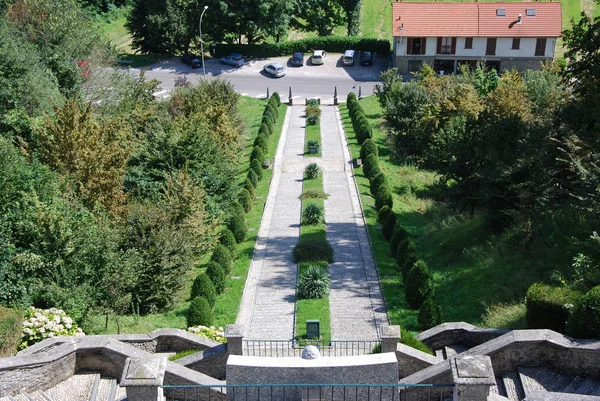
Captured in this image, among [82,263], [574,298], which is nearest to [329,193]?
[82,263]

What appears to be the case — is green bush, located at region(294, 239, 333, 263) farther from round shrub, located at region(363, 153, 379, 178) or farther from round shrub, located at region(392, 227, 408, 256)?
round shrub, located at region(363, 153, 379, 178)

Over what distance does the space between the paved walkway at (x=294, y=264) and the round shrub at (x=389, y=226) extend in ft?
2.80

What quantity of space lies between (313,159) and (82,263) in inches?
807

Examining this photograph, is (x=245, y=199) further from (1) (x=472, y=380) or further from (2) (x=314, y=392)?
(1) (x=472, y=380)

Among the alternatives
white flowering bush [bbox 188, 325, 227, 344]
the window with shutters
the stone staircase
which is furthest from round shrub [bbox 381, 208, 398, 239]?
the window with shutters

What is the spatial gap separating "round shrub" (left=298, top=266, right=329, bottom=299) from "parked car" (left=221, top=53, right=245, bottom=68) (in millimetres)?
40523

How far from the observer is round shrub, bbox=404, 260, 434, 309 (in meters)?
20.0

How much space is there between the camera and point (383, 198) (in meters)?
29.5

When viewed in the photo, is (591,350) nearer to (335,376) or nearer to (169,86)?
(335,376)

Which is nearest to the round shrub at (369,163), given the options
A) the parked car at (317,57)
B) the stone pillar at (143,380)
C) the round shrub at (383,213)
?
the round shrub at (383,213)

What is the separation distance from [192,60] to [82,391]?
155 ft

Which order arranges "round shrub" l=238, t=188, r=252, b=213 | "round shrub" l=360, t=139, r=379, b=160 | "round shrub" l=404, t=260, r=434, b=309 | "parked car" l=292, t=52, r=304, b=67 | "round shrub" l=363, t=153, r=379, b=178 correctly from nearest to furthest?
"round shrub" l=404, t=260, r=434, b=309, "round shrub" l=238, t=188, r=252, b=213, "round shrub" l=363, t=153, r=379, b=178, "round shrub" l=360, t=139, r=379, b=160, "parked car" l=292, t=52, r=304, b=67

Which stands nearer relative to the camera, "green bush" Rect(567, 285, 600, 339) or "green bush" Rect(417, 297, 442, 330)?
A: "green bush" Rect(567, 285, 600, 339)

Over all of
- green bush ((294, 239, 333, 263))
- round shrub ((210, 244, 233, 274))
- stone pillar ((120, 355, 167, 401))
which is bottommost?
green bush ((294, 239, 333, 263))
